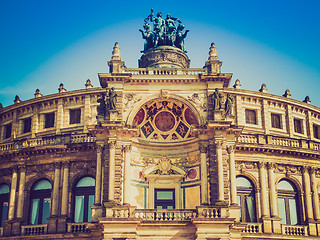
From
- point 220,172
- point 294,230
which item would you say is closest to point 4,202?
point 220,172

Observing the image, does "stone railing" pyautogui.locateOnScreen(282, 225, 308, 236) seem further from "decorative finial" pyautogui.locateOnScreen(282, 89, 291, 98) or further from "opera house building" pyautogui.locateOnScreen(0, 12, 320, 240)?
"decorative finial" pyautogui.locateOnScreen(282, 89, 291, 98)

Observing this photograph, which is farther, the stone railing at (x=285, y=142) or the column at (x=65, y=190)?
the stone railing at (x=285, y=142)

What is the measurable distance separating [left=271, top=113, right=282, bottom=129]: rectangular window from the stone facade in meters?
0.10

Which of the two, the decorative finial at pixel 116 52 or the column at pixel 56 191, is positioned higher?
the decorative finial at pixel 116 52

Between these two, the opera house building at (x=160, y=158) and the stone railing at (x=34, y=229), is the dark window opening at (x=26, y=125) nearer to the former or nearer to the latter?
the opera house building at (x=160, y=158)

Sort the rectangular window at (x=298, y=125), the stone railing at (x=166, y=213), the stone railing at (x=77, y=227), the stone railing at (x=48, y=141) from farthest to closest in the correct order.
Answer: the rectangular window at (x=298, y=125) → the stone railing at (x=48, y=141) → the stone railing at (x=77, y=227) → the stone railing at (x=166, y=213)

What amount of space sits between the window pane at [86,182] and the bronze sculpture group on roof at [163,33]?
42.8 ft

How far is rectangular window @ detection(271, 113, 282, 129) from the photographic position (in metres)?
47.1

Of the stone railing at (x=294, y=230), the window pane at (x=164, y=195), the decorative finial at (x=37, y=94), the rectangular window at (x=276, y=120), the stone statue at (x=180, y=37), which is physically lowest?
the stone railing at (x=294, y=230)

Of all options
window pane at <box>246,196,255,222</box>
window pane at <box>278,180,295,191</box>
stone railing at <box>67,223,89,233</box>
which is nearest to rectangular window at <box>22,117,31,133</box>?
stone railing at <box>67,223,89,233</box>

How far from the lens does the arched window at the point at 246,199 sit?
136ft

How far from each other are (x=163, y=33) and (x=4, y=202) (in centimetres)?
2061

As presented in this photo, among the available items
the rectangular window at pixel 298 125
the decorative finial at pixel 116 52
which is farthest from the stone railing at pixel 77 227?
the rectangular window at pixel 298 125

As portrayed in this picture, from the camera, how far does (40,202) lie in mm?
42094
